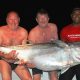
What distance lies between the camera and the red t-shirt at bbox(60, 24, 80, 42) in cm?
423

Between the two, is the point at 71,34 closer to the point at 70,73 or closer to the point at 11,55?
the point at 70,73

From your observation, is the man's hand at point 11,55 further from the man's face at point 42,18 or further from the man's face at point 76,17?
the man's face at point 76,17

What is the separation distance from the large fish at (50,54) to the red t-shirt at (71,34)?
0.75 ft

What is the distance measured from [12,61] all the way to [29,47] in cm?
30

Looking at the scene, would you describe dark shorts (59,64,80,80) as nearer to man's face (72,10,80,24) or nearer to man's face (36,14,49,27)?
man's face (72,10,80,24)

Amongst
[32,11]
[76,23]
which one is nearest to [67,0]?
[32,11]

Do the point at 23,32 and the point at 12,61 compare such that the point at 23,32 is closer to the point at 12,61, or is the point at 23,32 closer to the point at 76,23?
the point at 12,61

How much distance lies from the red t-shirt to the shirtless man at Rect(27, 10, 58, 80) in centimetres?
16

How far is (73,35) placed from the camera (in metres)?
4.23

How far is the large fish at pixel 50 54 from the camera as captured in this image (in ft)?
13.1

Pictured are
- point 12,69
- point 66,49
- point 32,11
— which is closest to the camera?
point 66,49

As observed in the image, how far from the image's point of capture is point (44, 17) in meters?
4.25

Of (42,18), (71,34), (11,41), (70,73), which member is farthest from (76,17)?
(11,41)

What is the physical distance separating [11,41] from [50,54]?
0.59 m
